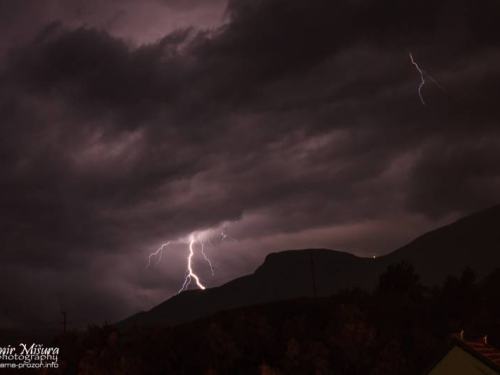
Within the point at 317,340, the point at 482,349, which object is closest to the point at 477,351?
the point at 482,349

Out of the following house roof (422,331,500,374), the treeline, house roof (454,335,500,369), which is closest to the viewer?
house roof (422,331,500,374)

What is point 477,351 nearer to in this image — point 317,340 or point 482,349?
point 482,349

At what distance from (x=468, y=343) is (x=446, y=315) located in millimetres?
59750

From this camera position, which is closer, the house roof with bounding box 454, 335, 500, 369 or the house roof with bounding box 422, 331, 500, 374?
the house roof with bounding box 422, 331, 500, 374

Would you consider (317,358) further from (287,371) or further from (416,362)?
(416,362)

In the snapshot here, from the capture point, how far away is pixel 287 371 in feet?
210

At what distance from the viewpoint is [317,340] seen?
7219 centimetres

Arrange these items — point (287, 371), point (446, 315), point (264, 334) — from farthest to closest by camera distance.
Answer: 1. point (446, 315)
2. point (264, 334)
3. point (287, 371)

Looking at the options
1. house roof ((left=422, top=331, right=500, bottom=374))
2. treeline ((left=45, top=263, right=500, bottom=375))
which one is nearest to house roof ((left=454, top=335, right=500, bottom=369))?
house roof ((left=422, top=331, right=500, bottom=374))

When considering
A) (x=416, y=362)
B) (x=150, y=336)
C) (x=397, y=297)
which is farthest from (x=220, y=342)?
(x=397, y=297)

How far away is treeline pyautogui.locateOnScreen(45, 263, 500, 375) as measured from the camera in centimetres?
6631

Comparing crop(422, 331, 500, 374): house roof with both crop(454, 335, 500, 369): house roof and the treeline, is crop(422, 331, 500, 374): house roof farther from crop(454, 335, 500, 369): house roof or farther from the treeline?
the treeline

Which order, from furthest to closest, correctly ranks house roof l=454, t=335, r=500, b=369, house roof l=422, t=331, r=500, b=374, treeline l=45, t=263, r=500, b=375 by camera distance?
1. treeline l=45, t=263, r=500, b=375
2. house roof l=454, t=335, r=500, b=369
3. house roof l=422, t=331, r=500, b=374

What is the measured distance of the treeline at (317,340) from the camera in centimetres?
6631
